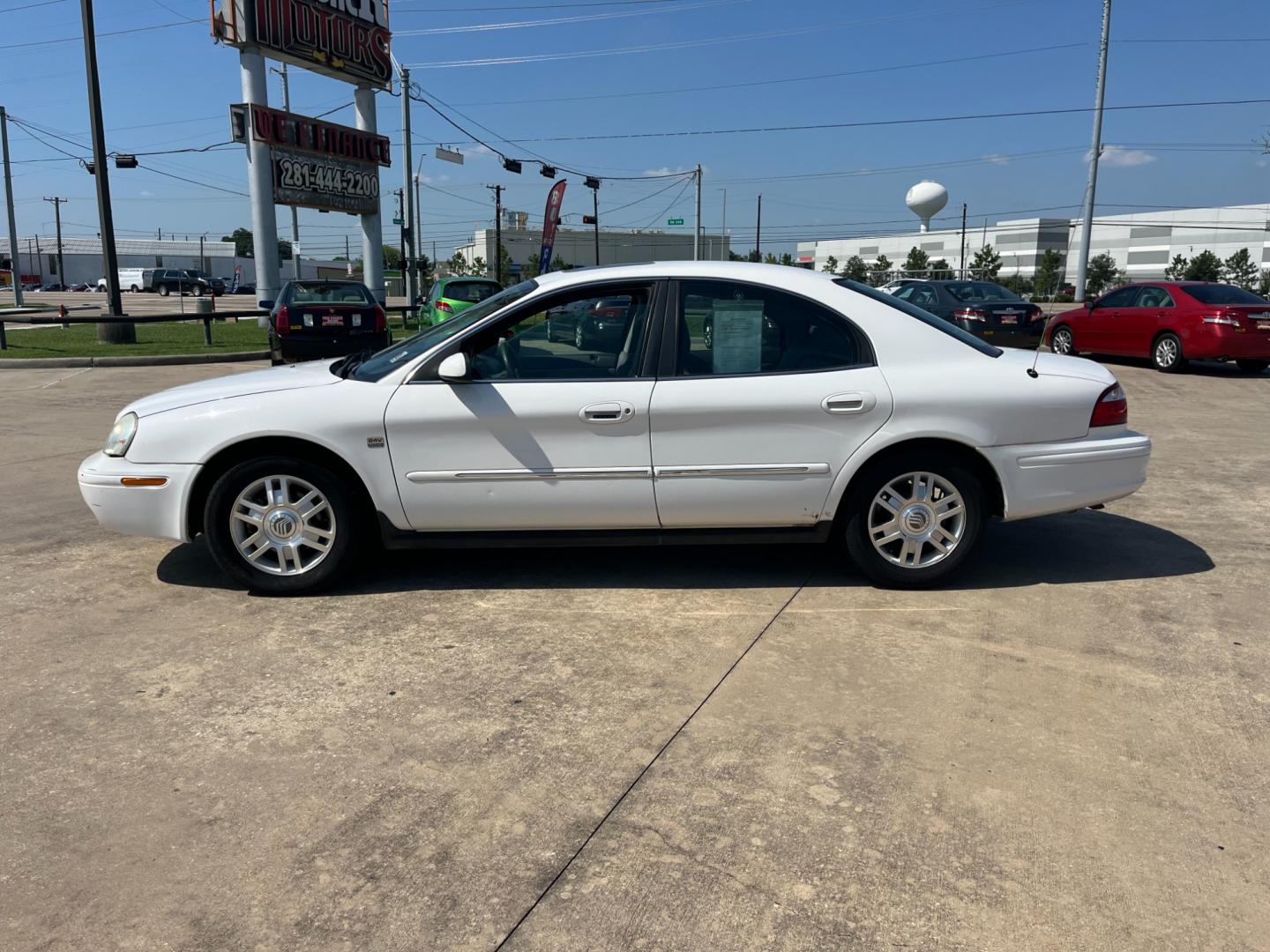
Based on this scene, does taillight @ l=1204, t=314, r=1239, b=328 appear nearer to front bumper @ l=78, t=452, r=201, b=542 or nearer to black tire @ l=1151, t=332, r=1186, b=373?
black tire @ l=1151, t=332, r=1186, b=373

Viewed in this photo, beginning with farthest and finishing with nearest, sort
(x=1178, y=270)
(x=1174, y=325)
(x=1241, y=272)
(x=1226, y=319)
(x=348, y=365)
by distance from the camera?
(x=1178, y=270) < (x=1241, y=272) < (x=1174, y=325) < (x=1226, y=319) < (x=348, y=365)

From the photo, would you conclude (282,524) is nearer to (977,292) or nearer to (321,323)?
(321,323)

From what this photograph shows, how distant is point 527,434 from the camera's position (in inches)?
179

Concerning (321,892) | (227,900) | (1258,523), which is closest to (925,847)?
(321,892)

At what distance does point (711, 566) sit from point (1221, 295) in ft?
44.3

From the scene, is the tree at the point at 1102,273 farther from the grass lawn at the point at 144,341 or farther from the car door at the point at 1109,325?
the grass lawn at the point at 144,341

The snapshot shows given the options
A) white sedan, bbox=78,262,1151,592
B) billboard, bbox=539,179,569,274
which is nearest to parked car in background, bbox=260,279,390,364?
white sedan, bbox=78,262,1151,592

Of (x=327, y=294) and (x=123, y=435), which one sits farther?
(x=327, y=294)

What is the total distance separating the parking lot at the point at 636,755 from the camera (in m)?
2.46

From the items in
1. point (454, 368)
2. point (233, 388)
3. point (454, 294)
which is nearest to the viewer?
point (454, 368)

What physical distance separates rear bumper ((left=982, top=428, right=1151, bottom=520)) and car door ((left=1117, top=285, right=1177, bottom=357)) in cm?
1225

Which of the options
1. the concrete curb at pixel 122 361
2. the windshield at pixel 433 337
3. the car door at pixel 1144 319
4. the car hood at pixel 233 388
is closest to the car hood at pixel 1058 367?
the windshield at pixel 433 337

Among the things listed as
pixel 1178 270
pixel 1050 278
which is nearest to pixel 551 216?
pixel 1050 278

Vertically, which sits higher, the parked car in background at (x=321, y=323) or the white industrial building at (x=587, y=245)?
the white industrial building at (x=587, y=245)
